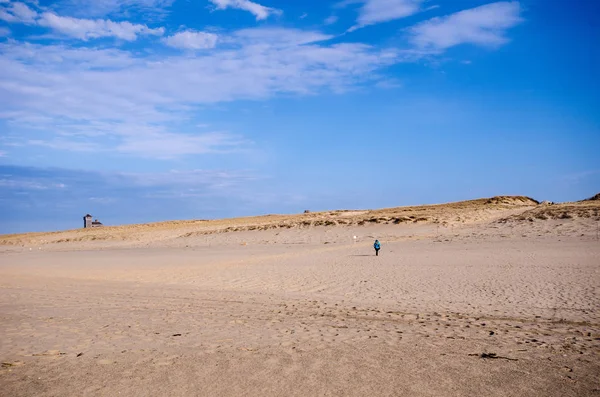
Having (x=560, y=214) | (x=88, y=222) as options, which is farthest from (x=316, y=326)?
(x=88, y=222)

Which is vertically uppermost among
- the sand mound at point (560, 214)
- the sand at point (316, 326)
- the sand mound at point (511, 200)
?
the sand mound at point (511, 200)

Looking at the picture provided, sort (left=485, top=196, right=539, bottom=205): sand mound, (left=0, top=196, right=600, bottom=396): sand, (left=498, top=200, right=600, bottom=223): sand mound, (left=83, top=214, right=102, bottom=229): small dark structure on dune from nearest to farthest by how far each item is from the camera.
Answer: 1. (left=0, top=196, right=600, bottom=396): sand
2. (left=498, top=200, right=600, bottom=223): sand mound
3. (left=485, top=196, right=539, bottom=205): sand mound
4. (left=83, top=214, right=102, bottom=229): small dark structure on dune

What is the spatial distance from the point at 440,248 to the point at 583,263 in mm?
7686

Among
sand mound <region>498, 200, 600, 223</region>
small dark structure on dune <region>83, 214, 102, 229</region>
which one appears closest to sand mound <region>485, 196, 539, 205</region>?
sand mound <region>498, 200, 600, 223</region>

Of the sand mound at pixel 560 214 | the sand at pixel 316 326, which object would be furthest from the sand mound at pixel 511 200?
the sand at pixel 316 326

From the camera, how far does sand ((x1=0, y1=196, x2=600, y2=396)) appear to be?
20.5ft

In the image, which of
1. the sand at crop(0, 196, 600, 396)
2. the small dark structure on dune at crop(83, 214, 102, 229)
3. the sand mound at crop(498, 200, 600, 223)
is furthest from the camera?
the small dark structure on dune at crop(83, 214, 102, 229)

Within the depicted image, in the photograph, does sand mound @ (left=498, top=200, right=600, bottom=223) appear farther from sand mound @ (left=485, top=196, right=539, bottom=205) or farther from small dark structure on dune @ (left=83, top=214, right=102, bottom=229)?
Result: small dark structure on dune @ (left=83, top=214, right=102, bottom=229)

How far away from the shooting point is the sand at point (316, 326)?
6262 mm

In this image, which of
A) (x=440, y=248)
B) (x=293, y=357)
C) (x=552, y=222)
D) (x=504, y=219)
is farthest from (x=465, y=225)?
(x=293, y=357)

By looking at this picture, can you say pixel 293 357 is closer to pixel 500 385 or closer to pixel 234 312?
pixel 500 385

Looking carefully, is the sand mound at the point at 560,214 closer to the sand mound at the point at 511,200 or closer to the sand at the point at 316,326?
the sand at the point at 316,326

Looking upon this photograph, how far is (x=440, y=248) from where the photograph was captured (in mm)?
24000

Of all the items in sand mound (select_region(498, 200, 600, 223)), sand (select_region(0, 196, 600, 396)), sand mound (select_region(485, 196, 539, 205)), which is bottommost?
sand (select_region(0, 196, 600, 396))
